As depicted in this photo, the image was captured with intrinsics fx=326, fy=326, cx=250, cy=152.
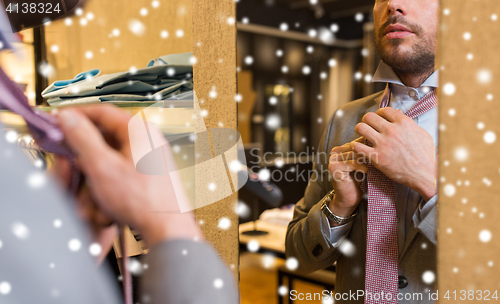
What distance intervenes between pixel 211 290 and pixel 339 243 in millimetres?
290

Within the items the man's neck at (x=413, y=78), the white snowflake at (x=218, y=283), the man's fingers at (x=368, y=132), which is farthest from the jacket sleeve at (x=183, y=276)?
the man's neck at (x=413, y=78)

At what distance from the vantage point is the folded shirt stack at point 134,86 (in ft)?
2.21

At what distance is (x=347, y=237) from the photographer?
2.12ft

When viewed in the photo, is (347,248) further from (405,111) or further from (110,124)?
(110,124)

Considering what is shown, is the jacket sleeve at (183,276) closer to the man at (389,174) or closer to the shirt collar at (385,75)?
the man at (389,174)

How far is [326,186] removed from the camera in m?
0.65

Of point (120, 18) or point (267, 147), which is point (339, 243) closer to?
point (267, 147)

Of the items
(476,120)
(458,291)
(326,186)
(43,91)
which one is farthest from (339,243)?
(43,91)

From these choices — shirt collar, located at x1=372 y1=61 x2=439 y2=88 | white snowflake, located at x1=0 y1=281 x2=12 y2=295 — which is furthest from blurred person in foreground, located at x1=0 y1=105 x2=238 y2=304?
shirt collar, located at x1=372 y1=61 x2=439 y2=88

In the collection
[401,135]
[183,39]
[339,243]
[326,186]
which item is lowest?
[339,243]

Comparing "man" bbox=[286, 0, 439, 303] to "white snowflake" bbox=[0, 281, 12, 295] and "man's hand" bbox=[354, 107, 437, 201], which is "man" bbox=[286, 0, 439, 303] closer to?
"man's hand" bbox=[354, 107, 437, 201]

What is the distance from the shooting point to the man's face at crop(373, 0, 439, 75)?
485mm

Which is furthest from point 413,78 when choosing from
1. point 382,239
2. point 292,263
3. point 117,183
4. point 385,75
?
point 117,183

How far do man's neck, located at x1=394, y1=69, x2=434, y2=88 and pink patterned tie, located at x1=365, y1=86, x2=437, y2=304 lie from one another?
29 millimetres
